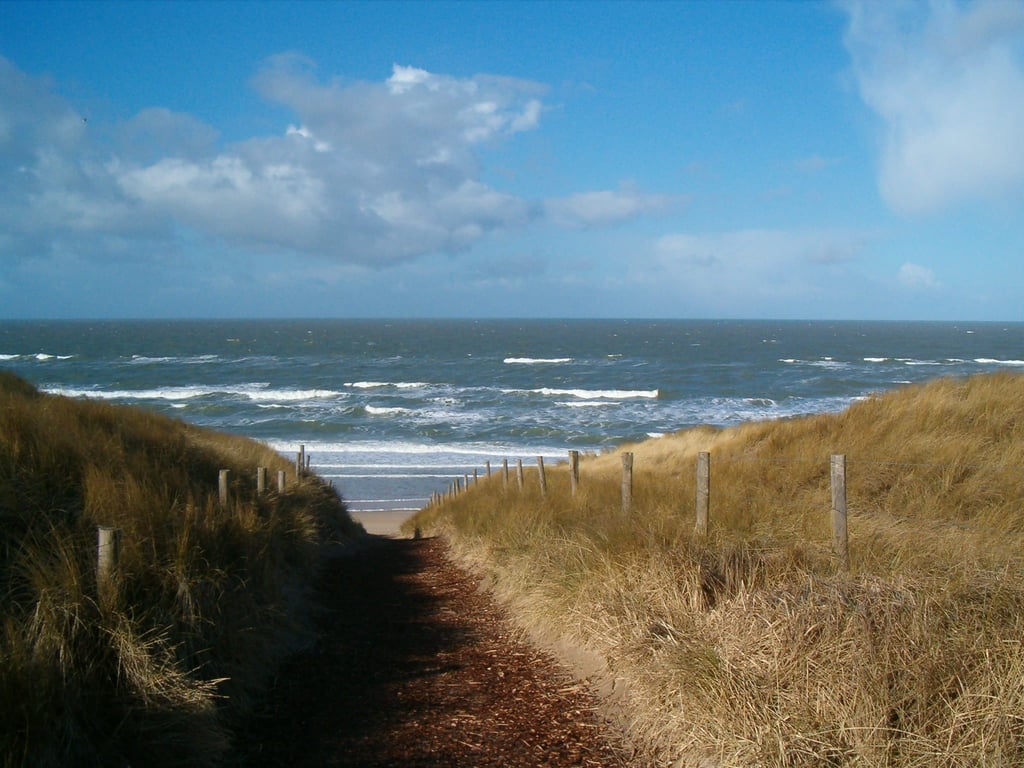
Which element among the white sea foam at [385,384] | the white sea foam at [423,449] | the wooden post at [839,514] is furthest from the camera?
the white sea foam at [385,384]

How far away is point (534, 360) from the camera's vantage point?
9112cm

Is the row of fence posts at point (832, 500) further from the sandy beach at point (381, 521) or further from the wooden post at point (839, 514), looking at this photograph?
the sandy beach at point (381, 521)

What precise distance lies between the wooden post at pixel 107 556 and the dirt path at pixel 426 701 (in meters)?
1.39

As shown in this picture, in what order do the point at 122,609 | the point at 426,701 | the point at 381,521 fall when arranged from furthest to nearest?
1. the point at 381,521
2. the point at 426,701
3. the point at 122,609

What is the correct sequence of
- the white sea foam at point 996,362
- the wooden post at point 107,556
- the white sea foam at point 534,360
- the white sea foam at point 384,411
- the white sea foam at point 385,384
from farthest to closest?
the white sea foam at point 534,360 → the white sea foam at point 996,362 → the white sea foam at point 385,384 → the white sea foam at point 384,411 → the wooden post at point 107,556

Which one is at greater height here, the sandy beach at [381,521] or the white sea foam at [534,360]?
the white sea foam at [534,360]

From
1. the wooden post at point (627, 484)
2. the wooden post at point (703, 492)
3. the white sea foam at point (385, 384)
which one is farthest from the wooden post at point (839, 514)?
the white sea foam at point (385, 384)

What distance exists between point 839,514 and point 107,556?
547cm

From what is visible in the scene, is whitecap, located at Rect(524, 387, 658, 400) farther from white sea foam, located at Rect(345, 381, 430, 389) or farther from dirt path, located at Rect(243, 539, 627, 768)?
dirt path, located at Rect(243, 539, 627, 768)

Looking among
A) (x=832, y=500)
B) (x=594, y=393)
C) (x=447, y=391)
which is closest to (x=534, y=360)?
(x=447, y=391)

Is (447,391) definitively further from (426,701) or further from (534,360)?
(426,701)

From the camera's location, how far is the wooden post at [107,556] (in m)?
5.14

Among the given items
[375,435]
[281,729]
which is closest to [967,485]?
[281,729]

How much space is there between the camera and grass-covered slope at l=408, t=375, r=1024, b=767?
4.21 meters
